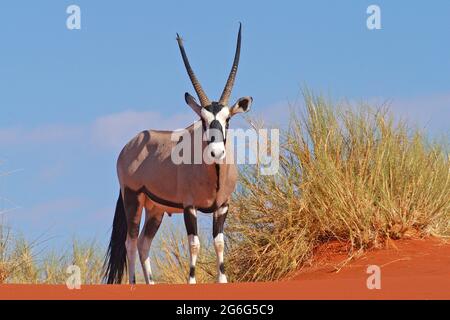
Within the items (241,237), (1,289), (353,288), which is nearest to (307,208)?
(241,237)

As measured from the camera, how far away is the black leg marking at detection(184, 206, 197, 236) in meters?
9.45

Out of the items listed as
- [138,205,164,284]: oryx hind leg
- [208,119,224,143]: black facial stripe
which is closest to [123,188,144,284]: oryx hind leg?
[138,205,164,284]: oryx hind leg

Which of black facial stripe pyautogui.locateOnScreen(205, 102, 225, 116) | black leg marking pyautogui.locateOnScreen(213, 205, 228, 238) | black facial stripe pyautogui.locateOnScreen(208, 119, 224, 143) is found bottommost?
black leg marking pyautogui.locateOnScreen(213, 205, 228, 238)

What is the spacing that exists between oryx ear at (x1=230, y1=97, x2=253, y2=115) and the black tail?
2.51 metres

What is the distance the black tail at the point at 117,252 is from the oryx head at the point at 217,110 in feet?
7.45

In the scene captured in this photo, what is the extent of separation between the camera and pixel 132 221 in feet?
35.0

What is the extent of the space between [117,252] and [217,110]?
2968 mm

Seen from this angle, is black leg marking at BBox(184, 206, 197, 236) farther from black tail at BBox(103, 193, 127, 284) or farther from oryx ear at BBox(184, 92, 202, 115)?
black tail at BBox(103, 193, 127, 284)

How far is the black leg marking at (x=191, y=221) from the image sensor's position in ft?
31.0

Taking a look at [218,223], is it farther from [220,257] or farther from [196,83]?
[196,83]

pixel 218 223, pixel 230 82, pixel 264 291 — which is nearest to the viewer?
pixel 264 291

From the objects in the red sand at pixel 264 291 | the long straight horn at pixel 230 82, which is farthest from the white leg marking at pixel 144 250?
the red sand at pixel 264 291

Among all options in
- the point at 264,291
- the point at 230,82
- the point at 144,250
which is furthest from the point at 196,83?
the point at 264,291

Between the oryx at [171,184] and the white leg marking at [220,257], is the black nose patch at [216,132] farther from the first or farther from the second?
the white leg marking at [220,257]
